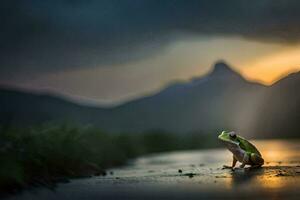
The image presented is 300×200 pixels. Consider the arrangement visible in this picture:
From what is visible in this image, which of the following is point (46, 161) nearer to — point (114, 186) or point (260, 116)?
point (114, 186)

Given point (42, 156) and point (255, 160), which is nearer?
point (42, 156)

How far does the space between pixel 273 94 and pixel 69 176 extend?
219 ft

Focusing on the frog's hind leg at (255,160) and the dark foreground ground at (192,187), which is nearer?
the dark foreground ground at (192,187)

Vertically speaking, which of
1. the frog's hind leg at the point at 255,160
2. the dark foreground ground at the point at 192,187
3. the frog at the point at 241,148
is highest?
the frog at the point at 241,148

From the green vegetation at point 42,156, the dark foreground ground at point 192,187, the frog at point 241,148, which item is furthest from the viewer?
the frog at point 241,148

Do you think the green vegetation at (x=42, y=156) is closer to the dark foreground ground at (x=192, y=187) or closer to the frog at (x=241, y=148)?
the dark foreground ground at (x=192, y=187)

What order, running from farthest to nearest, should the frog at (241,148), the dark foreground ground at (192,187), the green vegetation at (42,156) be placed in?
the frog at (241,148), the green vegetation at (42,156), the dark foreground ground at (192,187)

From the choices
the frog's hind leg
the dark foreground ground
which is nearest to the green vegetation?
the dark foreground ground

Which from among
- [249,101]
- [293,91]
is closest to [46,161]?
[293,91]

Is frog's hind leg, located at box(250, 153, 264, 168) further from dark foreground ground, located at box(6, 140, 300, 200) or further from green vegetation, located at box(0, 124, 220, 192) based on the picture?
green vegetation, located at box(0, 124, 220, 192)

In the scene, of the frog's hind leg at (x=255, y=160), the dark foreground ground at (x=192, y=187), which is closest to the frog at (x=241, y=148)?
the frog's hind leg at (x=255, y=160)

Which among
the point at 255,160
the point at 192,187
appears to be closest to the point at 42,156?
the point at 192,187

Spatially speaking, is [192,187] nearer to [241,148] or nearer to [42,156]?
[241,148]

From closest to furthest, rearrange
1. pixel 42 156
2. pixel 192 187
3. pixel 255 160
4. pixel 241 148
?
pixel 192 187, pixel 42 156, pixel 241 148, pixel 255 160
